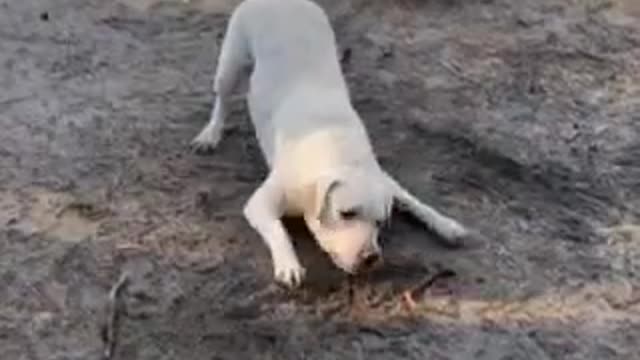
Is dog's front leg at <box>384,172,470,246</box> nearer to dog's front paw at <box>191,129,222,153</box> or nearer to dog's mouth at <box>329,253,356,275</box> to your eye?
dog's mouth at <box>329,253,356,275</box>

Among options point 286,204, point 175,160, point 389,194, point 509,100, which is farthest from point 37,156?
point 509,100

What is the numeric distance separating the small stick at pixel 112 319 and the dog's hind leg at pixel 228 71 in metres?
0.59

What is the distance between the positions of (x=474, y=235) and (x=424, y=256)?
128 mm

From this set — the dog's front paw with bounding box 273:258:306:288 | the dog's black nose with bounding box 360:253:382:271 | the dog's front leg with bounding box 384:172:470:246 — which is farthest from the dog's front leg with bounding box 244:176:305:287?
the dog's front leg with bounding box 384:172:470:246

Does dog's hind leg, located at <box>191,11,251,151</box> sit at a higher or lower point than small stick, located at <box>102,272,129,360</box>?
higher

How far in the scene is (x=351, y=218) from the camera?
9.85 feet

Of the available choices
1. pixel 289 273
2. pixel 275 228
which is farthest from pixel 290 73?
pixel 289 273

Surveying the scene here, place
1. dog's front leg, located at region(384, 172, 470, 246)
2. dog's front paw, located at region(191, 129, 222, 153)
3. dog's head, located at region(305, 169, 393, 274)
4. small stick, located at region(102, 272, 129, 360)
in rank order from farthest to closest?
dog's front paw, located at region(191, 129, 222, 153) < dog's front leg, located at region(384, 172, 470, 246) < dog's head, located at region(305, 169, 393, 274) < small stick, located at region(102, 272, 129, 360)

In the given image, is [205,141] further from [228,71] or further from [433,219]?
[433,219]

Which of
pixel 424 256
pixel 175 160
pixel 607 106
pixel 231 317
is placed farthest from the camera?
pixel 607 106

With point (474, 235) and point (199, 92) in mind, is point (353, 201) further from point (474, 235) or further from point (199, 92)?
point (199, 92)

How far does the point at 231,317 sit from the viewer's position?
117 inches

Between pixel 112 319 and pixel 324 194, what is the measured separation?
49 cm

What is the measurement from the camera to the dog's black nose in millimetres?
2986
